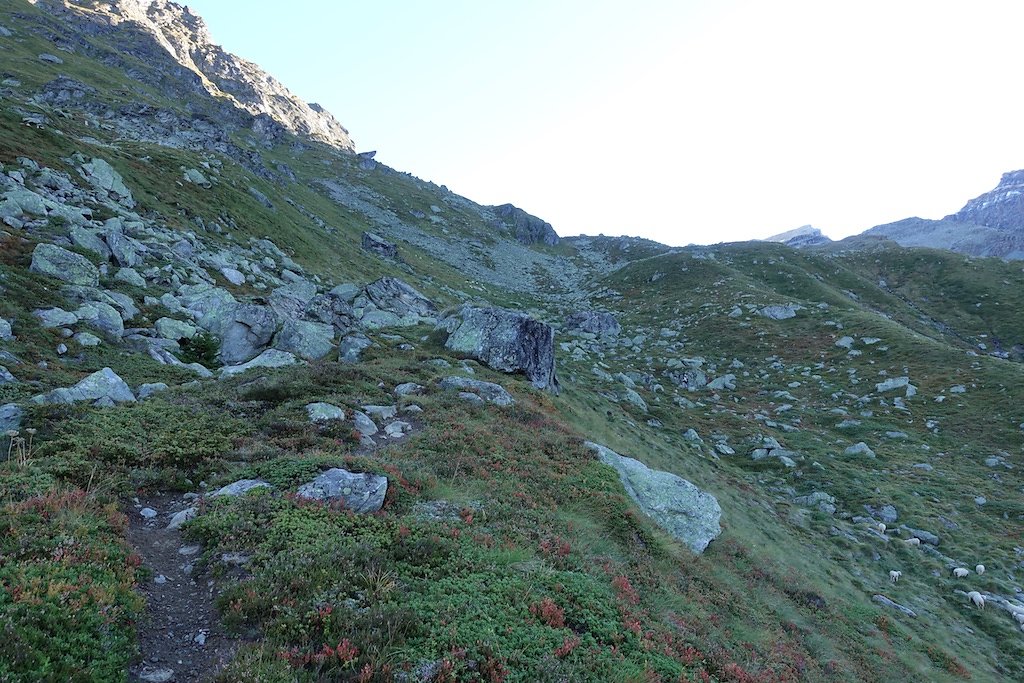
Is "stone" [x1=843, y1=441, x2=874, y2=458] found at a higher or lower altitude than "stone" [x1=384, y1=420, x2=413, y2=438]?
higher

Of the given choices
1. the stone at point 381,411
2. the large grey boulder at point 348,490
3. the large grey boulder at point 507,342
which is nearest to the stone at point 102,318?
the stone at point 381,411

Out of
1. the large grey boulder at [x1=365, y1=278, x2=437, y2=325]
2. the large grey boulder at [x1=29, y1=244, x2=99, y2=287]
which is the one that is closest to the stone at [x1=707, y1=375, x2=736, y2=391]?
the large grey boulder at [x1=365, y1=278, x2=437, y2=325]

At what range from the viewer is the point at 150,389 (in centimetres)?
1527

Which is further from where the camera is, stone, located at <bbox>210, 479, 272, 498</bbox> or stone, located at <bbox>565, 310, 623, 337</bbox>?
stone, located at <bbox>565, 310, 623, 337</bbox>

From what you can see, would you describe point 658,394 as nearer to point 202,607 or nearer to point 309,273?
point 309,273

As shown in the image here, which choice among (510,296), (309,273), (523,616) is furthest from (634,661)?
(510,296)

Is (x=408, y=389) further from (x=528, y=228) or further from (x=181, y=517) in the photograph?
(x=528, y=228)

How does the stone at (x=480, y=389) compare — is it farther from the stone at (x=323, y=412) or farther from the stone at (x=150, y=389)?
the stone at (x=150, y=389)

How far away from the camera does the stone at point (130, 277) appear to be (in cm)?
2349

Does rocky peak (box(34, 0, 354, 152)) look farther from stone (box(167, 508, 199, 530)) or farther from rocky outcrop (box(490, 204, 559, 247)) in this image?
stone (box(167, 508, 199, 530))

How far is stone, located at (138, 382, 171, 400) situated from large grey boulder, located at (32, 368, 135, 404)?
28 cm

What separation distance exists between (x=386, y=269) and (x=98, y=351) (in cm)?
4609

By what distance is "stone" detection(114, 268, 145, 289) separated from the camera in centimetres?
2349

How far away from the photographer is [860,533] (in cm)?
2358
